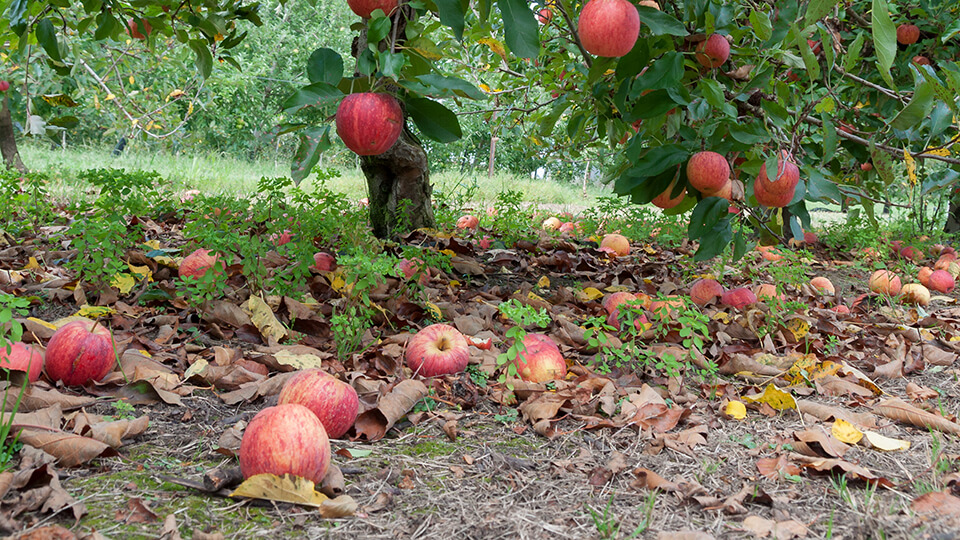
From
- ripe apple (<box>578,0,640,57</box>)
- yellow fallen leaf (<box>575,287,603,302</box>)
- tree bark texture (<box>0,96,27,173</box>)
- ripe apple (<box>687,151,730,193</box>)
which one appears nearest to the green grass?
tree bark texture (<box>0,96,27,173</box>)

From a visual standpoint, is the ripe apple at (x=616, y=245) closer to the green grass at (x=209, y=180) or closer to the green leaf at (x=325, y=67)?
the green grass at (x=209, y=180)

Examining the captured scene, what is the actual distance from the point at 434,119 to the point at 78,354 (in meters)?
1.06

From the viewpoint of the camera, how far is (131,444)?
4.81 ft

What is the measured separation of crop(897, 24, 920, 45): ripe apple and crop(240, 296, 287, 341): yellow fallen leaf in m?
3.99

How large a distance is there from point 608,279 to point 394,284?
124 centimetres

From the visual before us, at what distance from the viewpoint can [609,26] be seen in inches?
71.1

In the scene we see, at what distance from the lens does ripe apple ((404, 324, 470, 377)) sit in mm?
1956

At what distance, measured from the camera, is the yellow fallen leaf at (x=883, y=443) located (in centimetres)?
166

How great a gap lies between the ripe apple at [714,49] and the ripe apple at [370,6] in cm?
112

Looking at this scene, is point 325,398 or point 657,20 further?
point 657,20

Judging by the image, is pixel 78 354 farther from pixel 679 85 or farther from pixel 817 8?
pixel 817 8

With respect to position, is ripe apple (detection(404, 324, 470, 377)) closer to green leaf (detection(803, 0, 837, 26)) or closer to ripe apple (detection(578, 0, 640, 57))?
ripe apple (detection(578, 0, 640, 57))

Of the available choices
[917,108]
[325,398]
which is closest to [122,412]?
[325,398]

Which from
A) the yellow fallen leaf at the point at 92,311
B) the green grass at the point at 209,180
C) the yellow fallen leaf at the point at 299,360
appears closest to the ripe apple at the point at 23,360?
the yellow fallen leaf at the point at 92,311
